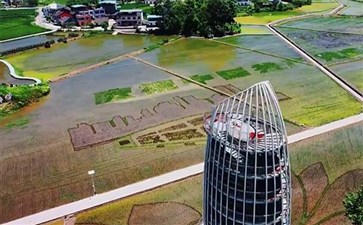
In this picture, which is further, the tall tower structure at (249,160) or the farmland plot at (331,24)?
the farmland plot at (331,24)

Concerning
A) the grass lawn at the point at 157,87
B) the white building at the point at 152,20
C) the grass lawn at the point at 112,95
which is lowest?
the grass lawn at the point at 112,95

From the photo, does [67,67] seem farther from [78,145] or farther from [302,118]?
[302,118]

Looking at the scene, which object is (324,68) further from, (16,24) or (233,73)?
(16,24)

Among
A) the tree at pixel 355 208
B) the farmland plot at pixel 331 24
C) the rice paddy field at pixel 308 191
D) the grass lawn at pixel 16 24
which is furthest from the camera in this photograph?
the grass lawn at pixel 16 24

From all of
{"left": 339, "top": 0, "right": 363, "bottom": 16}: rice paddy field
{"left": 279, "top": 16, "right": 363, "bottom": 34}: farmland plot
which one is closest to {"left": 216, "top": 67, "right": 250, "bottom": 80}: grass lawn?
{"left": 279, "top": 16, "right": 363, "bottom": 34}: farmland plot

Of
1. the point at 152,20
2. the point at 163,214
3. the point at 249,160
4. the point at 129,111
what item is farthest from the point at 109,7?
the point at 249,160

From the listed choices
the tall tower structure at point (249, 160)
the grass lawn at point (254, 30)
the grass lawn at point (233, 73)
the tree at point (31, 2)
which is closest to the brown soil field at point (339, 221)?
the tall tower structure at point (249, 160)

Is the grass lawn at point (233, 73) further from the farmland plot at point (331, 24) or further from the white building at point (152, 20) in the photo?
the farmland plot at point (331, 24)

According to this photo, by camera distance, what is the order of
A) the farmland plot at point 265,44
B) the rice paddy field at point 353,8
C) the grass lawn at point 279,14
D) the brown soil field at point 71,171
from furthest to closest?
1. the rice paddy field at point 353,8
2. the grass lawn at point 279,14
3. the farmland plot at point 265,44
4. the brown soil field at point 71,171

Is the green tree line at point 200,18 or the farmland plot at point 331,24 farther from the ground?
the green tree line at point 200,18
